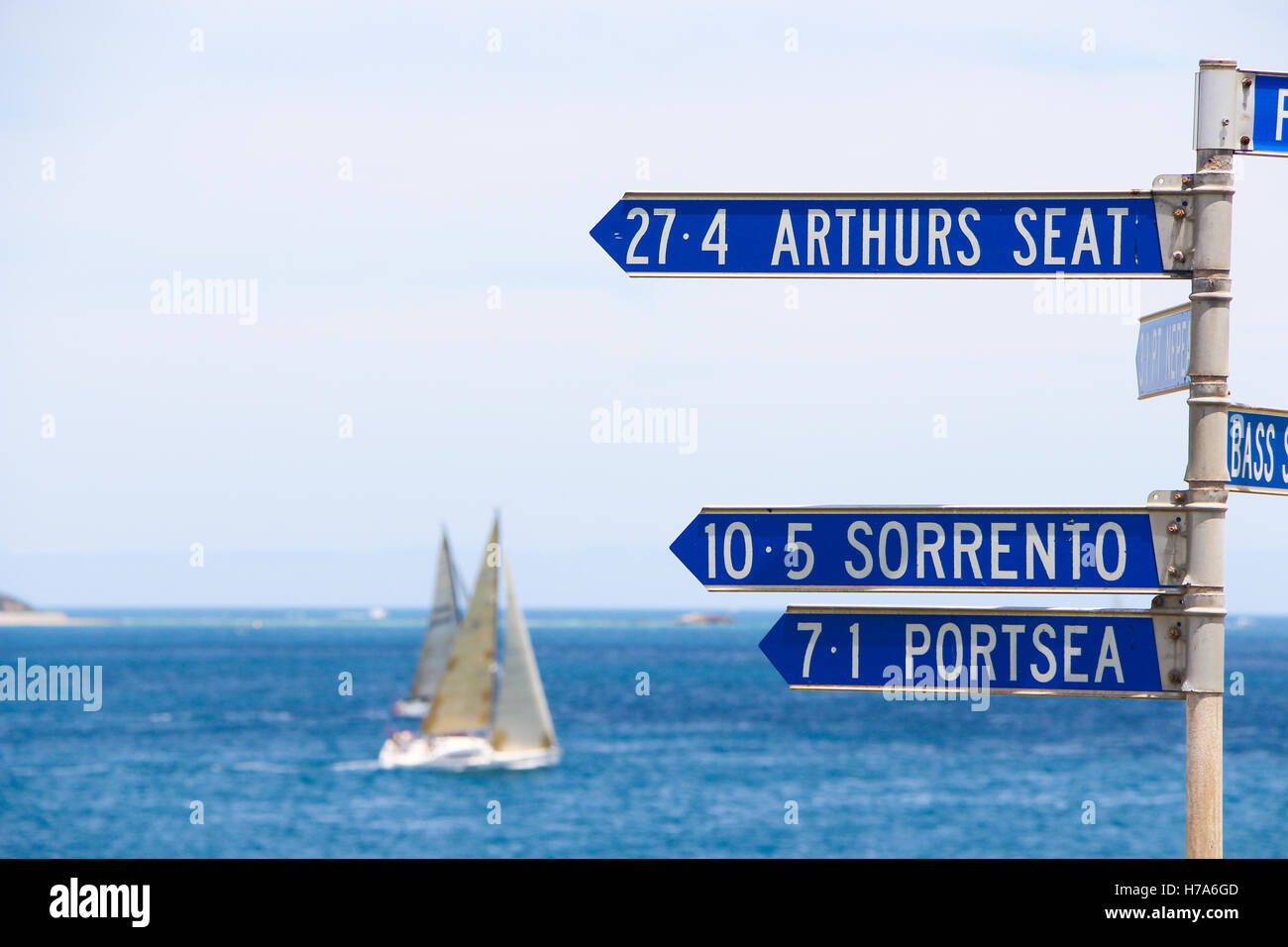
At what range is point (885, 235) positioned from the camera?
5.30m

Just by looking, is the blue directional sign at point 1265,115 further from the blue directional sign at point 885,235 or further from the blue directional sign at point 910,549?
the blue directional sign at point 910,549

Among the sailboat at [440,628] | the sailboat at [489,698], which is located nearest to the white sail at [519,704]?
the sailboat at [489,698]

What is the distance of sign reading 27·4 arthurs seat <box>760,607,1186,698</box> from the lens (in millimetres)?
5059

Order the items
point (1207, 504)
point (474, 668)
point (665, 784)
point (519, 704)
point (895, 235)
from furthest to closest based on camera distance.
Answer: point (665, 784)
point (519, 704)
point (474, 668)
point (895, 235)
point (1207, 504)

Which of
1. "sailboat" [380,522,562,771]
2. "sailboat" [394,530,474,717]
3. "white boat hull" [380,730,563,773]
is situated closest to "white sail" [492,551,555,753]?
"sailboat" [380,522,562,771]

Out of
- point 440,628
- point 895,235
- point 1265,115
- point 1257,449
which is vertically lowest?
point 440,628

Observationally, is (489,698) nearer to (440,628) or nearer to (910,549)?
(440,628)

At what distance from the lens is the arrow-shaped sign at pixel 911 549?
512cm

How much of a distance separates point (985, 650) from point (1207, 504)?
0.94m

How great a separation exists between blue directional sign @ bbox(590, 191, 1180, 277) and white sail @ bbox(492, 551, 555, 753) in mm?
65035

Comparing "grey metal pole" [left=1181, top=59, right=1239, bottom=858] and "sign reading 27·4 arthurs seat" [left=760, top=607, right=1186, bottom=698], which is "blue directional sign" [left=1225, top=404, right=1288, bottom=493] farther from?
"sign reading 27·4 arthurs seat" [left=760, top=607, right=1186, bottom=698]

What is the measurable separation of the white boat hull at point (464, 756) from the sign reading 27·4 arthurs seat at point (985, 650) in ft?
261

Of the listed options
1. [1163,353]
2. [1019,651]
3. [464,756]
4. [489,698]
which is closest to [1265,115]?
→ [1163,353]
